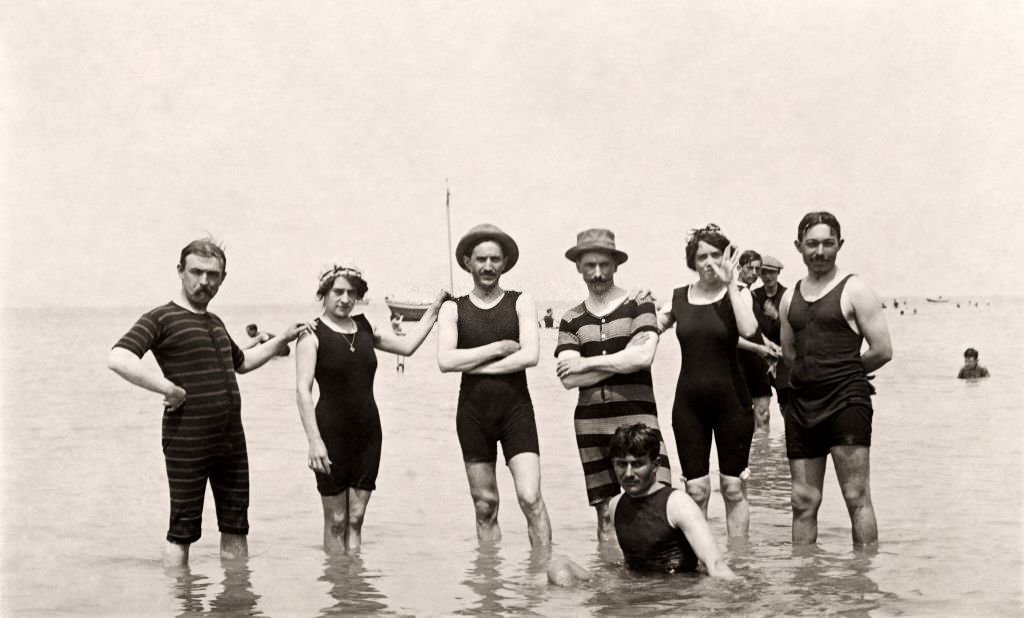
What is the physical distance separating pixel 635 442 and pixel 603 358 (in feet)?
2.94

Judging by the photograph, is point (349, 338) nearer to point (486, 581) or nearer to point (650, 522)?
point (486, 581)

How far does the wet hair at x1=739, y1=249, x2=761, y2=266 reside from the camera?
9023 millimetres

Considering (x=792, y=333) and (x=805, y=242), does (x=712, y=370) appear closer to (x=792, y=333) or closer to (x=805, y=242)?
(x=792, y=333)

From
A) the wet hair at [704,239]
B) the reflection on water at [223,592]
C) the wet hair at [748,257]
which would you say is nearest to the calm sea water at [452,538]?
the reflection on water at [223,592]

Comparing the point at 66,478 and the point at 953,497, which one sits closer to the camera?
the point at 953,497

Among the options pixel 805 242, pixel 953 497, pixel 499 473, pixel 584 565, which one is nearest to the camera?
pixel 805 242

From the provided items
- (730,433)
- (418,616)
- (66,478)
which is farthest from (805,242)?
(66,478)

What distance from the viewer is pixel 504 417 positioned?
6742 millimetres

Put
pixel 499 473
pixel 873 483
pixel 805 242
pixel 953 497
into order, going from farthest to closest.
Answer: pixel 499 473
pixel 873 483
pixel 953 497
pixel 805 242

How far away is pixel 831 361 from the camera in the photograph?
634 centimetres

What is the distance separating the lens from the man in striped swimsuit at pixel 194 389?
6.19m

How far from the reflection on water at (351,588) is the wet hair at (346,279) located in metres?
1.83

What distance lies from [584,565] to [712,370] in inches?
62.4

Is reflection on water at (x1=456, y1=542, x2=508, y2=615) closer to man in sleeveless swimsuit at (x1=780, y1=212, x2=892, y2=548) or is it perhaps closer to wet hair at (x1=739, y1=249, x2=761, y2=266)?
man in sleeveless swimsuit at (x1=780, y1=212, x2=892, y2=548)
